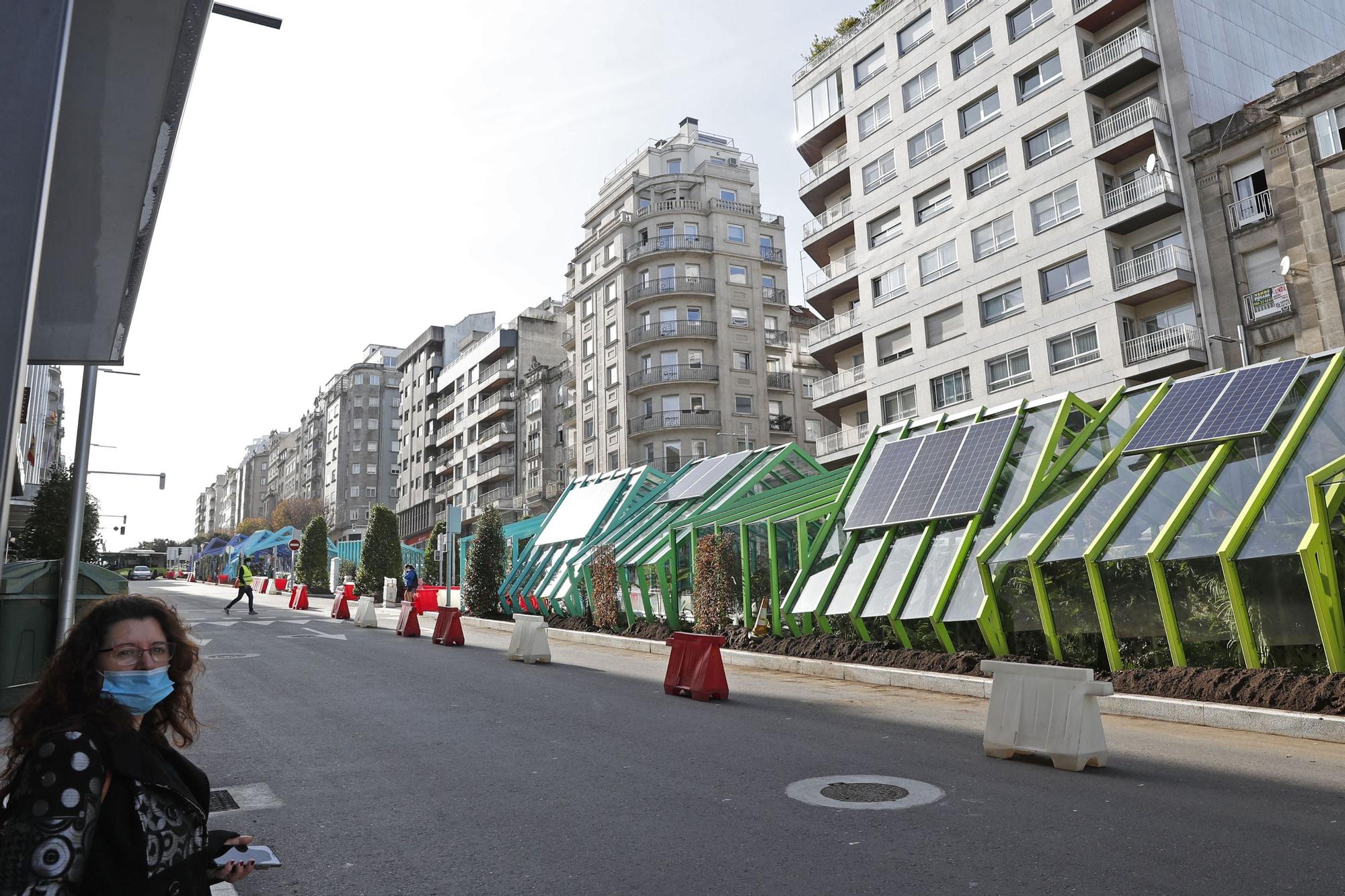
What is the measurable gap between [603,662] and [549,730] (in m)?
6.98

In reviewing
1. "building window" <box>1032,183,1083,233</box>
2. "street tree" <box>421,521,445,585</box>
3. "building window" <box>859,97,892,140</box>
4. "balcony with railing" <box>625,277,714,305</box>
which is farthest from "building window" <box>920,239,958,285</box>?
"street tree" <box>421,521,445,585</box>

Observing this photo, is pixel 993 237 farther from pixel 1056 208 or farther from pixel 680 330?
pixel 680 330

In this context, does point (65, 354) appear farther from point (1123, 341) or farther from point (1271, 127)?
point (1271, 127)

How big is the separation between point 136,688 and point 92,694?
13 centimetres

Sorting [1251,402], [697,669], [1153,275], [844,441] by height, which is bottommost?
[697,669]

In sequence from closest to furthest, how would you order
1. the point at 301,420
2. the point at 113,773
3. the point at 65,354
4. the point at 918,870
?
the point at 113,773, the point at 918,870, the point at 65,354, the point at 301,420

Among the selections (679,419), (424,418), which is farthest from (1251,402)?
(424,418)

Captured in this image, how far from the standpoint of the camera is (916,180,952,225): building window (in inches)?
1411

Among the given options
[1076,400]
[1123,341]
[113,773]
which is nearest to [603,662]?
[1076,400]

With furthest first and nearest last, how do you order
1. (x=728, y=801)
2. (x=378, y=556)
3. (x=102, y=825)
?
1. (x=378, y=556)
2. (x=728, y=801)
3. (x=102, y=825)

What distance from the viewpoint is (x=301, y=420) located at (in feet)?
416

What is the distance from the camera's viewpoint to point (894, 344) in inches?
1491

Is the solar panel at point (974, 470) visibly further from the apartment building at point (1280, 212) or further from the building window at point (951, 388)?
the building window at point (951, 388)

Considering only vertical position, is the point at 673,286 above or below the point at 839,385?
above
